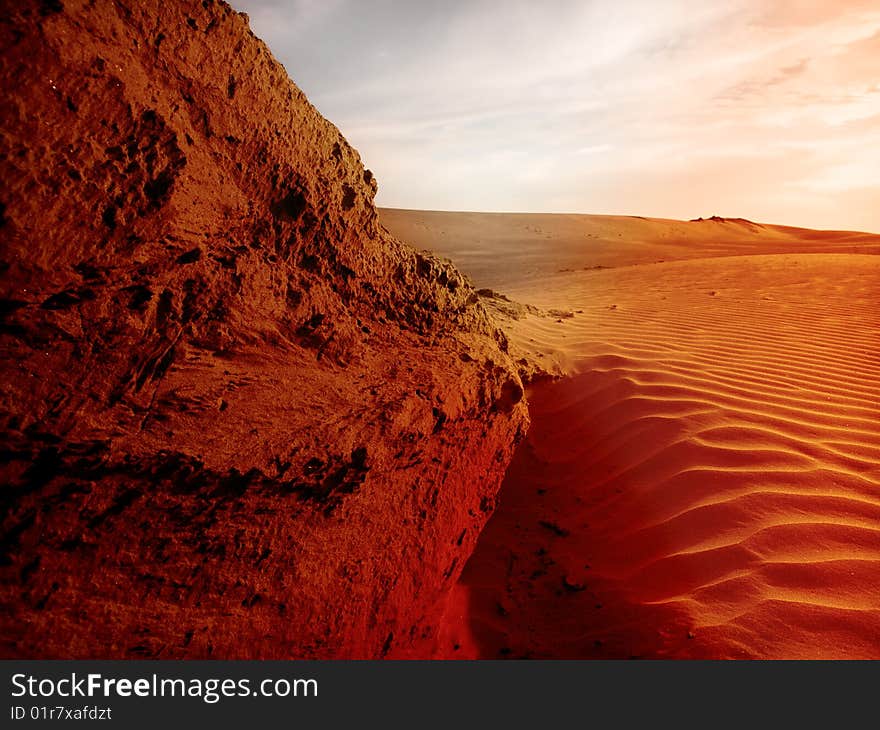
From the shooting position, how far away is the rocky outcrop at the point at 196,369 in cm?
123

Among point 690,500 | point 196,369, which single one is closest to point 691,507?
point 690,500

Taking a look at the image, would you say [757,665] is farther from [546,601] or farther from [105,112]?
[105,112]

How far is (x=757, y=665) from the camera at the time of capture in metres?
1.71

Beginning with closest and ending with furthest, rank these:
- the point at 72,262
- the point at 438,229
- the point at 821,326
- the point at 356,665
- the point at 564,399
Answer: the point at 72,262 → the point at 356,665 → the point at 564,399 → the point at 821,326 → the point at 438,229

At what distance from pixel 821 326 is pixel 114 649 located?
578 centimetres

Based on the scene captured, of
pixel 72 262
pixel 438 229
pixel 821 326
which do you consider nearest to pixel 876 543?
pixel 72 262

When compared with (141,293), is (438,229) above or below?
above

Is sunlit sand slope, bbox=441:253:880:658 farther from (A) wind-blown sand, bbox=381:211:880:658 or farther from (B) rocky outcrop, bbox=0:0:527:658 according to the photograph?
(B) rocky outcrop, bbox=0:0:527:658

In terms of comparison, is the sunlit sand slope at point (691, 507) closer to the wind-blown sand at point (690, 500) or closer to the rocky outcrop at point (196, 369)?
the wind-blown sand at point (690, 500)

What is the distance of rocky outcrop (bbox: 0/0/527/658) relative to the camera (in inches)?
48.6

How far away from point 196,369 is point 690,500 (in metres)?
2.32

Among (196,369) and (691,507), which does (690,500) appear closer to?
(691,507)

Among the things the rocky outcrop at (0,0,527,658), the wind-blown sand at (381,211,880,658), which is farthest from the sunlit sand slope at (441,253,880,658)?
the rocky outcrop at (0,0,527,658)

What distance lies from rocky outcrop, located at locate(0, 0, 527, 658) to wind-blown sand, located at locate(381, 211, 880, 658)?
0.81 metres
